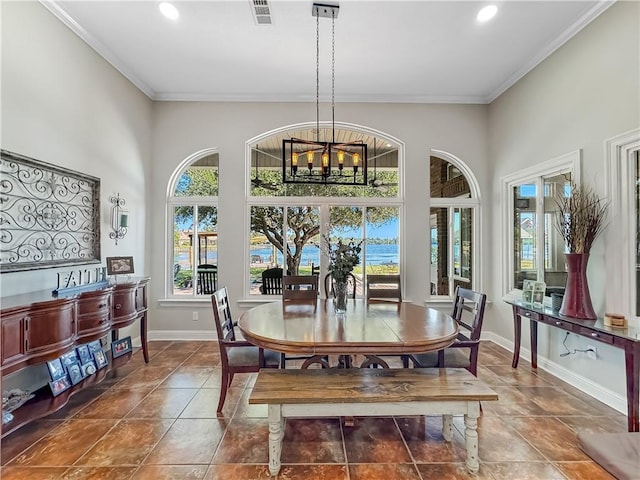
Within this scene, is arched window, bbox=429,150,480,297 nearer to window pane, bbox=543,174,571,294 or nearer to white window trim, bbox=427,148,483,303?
white window trim, bbox=427,148,483,303

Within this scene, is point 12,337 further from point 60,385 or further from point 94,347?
point 94,347

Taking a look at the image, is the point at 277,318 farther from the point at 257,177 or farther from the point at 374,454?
the point at 257,177

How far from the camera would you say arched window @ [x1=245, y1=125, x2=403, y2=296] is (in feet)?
16.2

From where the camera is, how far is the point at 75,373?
290cm

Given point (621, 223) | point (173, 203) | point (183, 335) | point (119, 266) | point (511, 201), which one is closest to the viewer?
point (621, 223)

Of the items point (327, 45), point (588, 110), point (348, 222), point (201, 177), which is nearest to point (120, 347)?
point (201, 177)

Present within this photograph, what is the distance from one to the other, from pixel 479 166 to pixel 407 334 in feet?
12.1

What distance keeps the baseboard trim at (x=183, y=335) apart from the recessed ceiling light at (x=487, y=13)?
16.6ft

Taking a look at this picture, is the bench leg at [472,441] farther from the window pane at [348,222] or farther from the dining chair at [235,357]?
the window pane at [348,222]

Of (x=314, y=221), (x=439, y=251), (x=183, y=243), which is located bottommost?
(x=439, y=251)

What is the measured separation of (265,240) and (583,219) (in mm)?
3845

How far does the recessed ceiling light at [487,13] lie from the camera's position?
10.0 feet

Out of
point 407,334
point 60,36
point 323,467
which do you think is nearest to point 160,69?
point 60,36

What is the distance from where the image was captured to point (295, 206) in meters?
4.95
